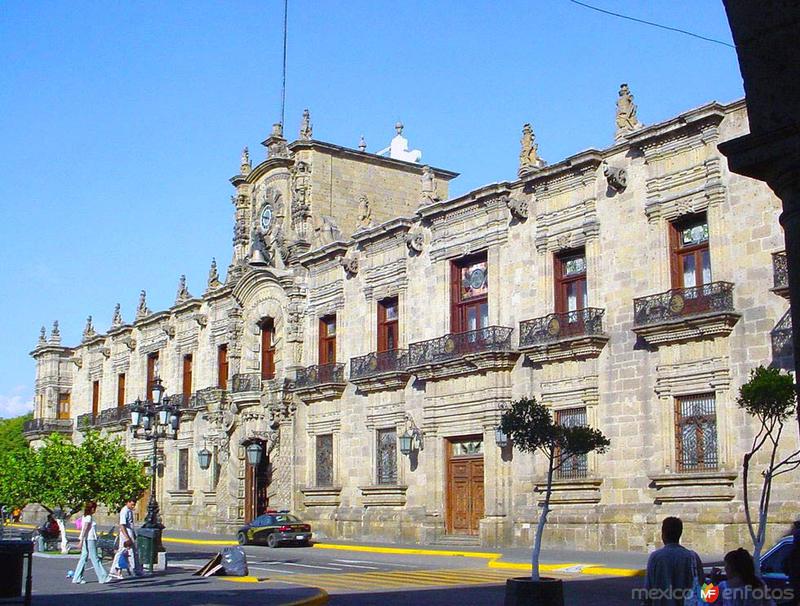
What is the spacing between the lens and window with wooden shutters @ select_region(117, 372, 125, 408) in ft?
172

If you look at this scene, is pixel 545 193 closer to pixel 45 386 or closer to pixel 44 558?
pixel 44 558

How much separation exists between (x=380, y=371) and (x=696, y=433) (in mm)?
11715

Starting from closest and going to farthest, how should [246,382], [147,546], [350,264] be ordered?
[147,546], [350,264], [246,382]

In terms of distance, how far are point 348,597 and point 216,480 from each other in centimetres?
2694

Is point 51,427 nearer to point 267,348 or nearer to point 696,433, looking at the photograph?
point 267,348

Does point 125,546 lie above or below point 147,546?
above

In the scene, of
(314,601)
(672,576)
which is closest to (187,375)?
(314,601)

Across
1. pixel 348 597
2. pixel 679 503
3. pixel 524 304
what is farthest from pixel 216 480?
pixel 348 597

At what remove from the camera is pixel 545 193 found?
27.9 metres

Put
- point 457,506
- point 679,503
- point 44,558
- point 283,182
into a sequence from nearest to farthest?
point 679,503 → point 44,558 → point 457,506 → point 283,182

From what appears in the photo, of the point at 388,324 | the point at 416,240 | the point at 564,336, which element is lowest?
the point at 564,336

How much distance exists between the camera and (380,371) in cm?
3272

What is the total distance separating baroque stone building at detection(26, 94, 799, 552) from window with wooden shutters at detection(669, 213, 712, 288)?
0.18 feet

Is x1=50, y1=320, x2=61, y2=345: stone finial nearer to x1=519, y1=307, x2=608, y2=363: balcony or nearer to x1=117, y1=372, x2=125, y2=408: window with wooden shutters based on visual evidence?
x1=117, y1=372, x2=125, y2=408: window with wooden shutters
